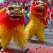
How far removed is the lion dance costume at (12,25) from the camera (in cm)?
548

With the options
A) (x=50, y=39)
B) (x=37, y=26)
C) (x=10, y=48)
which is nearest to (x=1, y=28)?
(x=10, y=48)

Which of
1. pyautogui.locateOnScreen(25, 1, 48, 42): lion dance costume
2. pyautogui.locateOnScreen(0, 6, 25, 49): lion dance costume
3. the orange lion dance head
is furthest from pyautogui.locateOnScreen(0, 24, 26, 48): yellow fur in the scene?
the orange lion dance head

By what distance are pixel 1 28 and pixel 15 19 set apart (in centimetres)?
44

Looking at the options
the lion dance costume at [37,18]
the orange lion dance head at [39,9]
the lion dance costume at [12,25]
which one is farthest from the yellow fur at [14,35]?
the orange lion dance head at [39,9]

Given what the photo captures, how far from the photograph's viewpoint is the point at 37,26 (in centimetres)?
639

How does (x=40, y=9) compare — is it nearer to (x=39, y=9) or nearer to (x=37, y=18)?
(x=39, y=9)

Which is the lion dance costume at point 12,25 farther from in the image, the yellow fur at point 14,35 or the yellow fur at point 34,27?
the yellow fur at point 34,27

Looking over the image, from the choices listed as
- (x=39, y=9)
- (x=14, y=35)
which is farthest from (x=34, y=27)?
(x=14, y=35)

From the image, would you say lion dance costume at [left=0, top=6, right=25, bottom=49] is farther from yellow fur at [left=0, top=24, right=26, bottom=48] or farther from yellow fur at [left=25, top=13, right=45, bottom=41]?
yellow fur at [left=25, top=13, right=45, bottom=41]

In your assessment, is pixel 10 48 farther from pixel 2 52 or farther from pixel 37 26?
pixel 37 26

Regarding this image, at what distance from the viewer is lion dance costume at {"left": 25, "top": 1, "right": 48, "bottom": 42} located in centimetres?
625

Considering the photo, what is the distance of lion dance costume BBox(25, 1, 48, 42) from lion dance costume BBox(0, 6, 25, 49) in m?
0.73

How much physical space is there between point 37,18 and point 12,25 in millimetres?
1102

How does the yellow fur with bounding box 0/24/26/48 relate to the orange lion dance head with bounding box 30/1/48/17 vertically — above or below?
below
